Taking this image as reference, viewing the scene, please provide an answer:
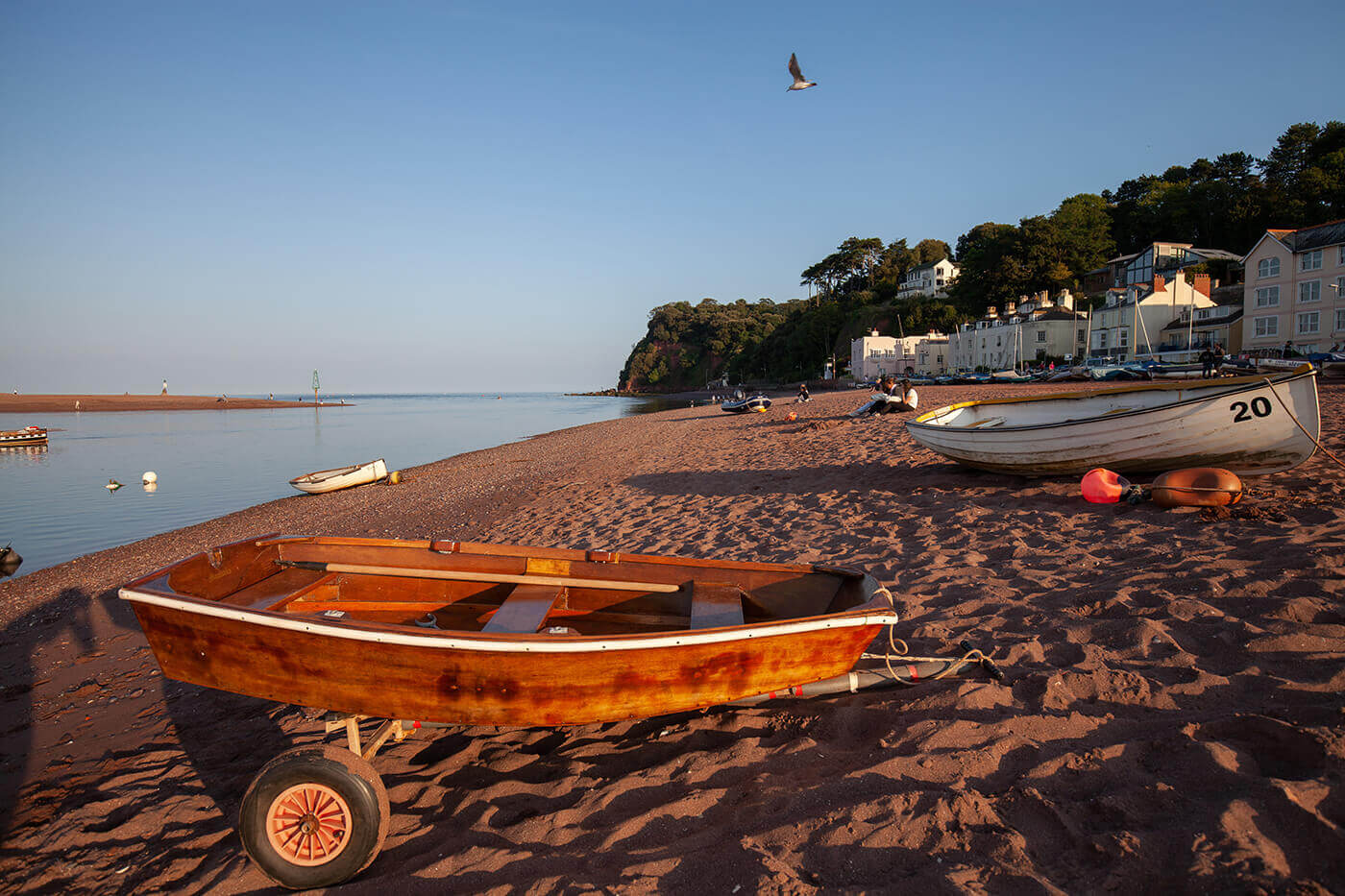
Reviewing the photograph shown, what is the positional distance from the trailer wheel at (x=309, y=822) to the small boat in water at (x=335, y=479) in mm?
16359

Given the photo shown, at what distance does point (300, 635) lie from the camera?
10.1 feet

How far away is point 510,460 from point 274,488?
24.4 feet

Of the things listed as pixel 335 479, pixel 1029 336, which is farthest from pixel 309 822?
pixel 1029 336

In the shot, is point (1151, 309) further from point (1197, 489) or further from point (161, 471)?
point (161, 471)

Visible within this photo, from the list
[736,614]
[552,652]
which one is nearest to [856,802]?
[736,614]

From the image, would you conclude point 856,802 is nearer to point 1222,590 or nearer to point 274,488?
point 1222,590

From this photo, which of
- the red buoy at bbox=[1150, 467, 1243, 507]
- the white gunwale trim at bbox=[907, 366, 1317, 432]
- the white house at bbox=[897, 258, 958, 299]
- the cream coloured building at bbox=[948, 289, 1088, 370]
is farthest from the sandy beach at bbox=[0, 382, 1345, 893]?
the white house at bbox=[897, 258, 958, 299]

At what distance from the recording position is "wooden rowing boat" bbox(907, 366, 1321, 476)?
21.7 feet

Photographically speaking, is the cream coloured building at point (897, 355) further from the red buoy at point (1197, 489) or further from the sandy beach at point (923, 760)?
the sandy beach at point (923, 760)

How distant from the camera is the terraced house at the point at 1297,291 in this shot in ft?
117

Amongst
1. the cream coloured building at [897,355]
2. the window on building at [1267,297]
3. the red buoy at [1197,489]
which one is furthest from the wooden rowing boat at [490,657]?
the cream coloured building at [897,355]

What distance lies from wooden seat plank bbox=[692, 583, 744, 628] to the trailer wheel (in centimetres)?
191

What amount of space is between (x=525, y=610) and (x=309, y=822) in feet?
4.84

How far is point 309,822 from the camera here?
2850 mm
